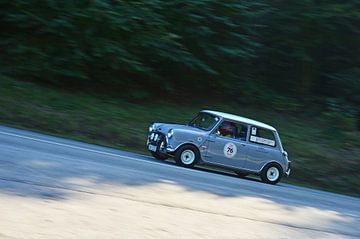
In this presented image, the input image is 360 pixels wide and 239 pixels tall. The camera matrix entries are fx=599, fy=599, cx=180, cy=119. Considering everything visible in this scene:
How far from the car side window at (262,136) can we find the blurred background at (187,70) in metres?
3.20

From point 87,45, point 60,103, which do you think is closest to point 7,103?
point 60,103

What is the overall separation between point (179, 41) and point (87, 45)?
4225mm

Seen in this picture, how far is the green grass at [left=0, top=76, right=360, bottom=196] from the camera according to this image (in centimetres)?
1920

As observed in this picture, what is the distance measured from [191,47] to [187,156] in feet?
39.5

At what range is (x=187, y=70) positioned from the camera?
27484 millimetres

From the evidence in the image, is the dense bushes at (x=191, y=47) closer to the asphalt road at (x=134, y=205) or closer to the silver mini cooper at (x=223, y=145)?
the silver mini cooper at (x=223, y=145)

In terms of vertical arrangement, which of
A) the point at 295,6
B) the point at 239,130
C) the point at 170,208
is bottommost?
the point at 170,208

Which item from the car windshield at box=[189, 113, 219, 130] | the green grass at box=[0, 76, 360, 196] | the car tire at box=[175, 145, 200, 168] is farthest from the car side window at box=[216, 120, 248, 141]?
the green grass at box=[0, 76, 360, 196]

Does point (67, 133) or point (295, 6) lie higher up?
point (295, 6)

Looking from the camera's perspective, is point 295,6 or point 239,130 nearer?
point 239,130

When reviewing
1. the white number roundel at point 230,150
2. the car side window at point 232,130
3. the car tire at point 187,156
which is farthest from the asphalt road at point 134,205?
the car side window at point 232,130

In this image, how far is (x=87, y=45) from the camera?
939 inches

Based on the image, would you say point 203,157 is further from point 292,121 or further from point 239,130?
point 292,121

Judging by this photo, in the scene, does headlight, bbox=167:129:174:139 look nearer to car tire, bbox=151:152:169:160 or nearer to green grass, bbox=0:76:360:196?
car tire, bbox=151:152:169:160
